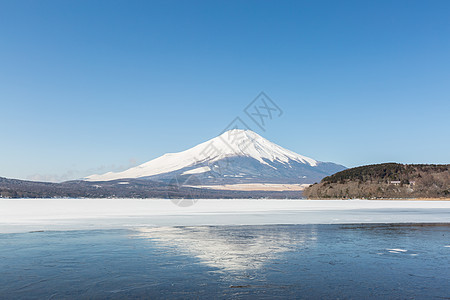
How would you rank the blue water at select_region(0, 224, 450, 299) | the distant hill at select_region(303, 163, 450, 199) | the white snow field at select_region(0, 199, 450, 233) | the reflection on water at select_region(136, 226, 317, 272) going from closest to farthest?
1. the blue water at select_region(0, 224, 450, 299)
2. the reflection on water at select_region(136, 226, 317, 272)
3. the white snow field at select_region(0, 199, 450, 233)
4. the distant hill at select_region(303, 163, 450, 199)

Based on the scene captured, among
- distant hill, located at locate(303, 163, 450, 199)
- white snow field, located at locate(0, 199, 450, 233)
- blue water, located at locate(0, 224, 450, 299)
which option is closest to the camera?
blue water, located at locate(0, 224, 450, 299)

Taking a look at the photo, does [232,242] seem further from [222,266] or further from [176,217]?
[176,217]

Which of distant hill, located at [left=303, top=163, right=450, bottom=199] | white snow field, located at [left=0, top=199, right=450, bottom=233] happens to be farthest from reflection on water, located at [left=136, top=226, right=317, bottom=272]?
distant hill, located at [left=303, top=163, right=450, bottom=199]

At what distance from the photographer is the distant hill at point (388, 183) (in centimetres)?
10094

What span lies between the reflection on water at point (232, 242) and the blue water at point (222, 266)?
0.04m

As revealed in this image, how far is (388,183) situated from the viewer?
110 meters

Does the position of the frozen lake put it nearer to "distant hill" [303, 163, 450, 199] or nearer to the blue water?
the blue water

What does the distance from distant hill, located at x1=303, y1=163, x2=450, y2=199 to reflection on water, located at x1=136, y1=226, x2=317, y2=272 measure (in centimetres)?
9019

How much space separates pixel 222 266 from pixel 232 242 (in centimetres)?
468

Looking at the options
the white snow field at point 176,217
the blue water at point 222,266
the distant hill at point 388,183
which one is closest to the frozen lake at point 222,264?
the blue water at point 222,266

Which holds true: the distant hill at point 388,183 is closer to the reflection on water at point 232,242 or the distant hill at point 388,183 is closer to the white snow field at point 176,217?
the white snow field at point 176,217

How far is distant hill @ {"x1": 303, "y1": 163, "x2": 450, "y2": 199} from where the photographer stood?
10094cm

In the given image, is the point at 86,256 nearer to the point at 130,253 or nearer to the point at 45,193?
the point at 130,253

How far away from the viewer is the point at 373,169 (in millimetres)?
125938
